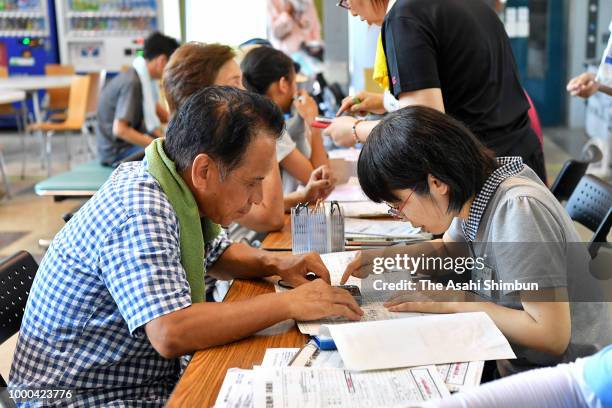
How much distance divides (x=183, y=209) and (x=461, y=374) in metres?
0.65

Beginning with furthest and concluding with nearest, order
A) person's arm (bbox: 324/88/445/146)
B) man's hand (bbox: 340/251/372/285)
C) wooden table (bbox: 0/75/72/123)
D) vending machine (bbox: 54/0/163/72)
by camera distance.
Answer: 1. vending machine (bbox: 54/0/163/72)
2. wooden table (bbox: 0/75/72/123)
3. person's arm (bbox: 324/88/445/146)
4. man's hand (bbox: 340/251/372/285)

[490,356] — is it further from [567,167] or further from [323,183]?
[567,167]

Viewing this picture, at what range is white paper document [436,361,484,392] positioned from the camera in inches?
50.6

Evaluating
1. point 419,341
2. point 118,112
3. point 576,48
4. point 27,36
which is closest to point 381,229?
point 419,341

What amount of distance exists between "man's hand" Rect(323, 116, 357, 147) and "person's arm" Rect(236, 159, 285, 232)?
8.5 inches

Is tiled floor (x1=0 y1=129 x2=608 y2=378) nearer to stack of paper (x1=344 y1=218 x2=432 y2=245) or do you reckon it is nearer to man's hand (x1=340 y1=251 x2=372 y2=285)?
stack of paper (x1=344 y1=218 x2=432 y2=245)

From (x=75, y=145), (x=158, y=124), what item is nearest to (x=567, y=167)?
(x=158, y=124)

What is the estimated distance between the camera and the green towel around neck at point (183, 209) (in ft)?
5.25

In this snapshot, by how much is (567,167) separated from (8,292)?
2.13 meters

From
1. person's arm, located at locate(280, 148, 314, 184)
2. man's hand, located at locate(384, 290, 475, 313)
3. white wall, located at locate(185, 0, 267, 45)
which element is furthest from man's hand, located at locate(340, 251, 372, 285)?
white wall, located at locate(185, 0, 267, 45)

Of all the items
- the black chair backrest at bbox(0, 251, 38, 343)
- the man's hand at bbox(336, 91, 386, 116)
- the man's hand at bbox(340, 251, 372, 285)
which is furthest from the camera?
the man's hand at bbox(336, 91, 386, 116)

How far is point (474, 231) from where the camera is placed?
5.64 ft

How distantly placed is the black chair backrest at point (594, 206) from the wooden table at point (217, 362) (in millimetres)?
1203

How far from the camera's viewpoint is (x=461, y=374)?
1328 mm
